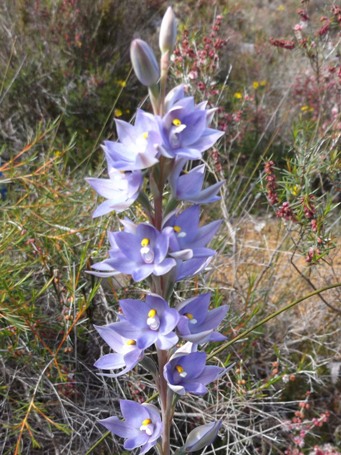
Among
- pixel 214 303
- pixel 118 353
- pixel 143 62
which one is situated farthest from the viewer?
pixel 214 303

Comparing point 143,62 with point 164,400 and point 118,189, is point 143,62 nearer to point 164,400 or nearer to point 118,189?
point 118,189

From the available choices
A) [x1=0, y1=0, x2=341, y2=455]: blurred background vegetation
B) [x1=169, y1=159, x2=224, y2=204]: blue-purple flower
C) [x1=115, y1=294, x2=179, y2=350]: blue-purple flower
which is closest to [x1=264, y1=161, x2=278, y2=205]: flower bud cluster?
[x1=0, y1=0, x2=341, y2=455]: blurred background vegetation

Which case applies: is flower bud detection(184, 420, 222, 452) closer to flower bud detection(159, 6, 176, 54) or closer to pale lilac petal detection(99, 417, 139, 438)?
pale lilac petal detection(99, 417, 139, 438)

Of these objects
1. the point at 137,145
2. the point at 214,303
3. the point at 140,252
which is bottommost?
the point at 214,303

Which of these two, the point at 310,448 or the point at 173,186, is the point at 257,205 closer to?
the point at 310,448

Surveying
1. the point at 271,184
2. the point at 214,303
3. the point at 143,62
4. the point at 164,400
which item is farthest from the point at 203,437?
the point at 271,184

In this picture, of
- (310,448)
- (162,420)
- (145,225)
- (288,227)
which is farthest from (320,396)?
(145,225)
